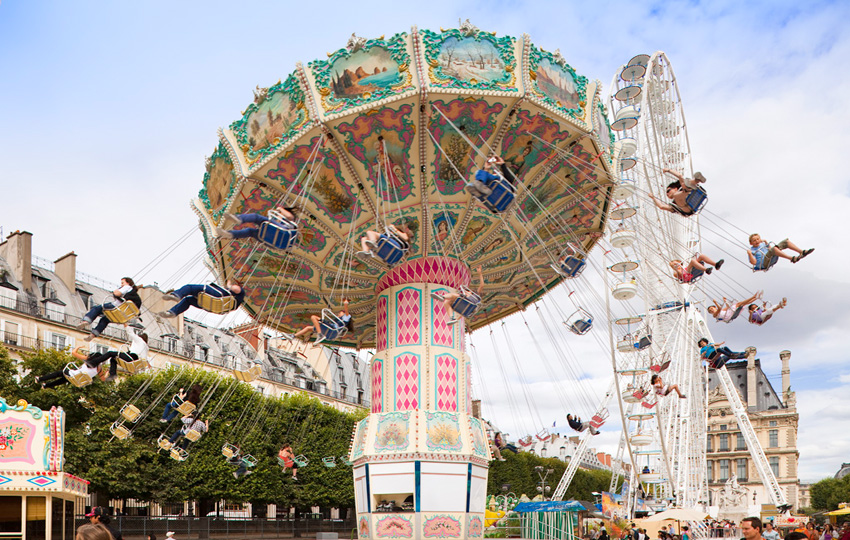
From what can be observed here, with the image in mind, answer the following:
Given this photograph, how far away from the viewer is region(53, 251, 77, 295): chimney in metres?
46.2

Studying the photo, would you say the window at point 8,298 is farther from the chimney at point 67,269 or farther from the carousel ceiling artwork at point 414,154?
the carousel ceiling artwork at point 414,154

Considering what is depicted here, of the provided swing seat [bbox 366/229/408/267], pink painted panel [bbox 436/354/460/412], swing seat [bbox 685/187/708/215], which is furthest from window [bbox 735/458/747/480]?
swing seat [bbox 366/229/408/267]

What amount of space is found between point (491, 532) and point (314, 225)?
901 inches

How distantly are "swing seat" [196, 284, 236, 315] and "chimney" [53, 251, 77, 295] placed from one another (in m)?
35.5

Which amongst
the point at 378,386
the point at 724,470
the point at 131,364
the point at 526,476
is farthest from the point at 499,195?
the point at 724,470

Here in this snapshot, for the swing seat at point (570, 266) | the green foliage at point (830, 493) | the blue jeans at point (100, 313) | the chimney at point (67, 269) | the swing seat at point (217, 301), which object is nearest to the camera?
the swing seat at point (217, 301)

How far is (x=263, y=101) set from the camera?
15.4 m

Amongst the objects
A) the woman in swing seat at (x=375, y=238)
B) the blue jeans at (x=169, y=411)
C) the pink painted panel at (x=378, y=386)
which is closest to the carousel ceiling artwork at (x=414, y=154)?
the woman in swing seat at (x=375, y=238)

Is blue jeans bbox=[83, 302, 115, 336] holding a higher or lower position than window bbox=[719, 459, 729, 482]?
higher

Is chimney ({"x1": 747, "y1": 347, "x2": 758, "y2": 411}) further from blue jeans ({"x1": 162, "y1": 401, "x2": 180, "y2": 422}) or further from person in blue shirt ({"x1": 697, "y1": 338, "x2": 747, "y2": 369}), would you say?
blue jeans ({"x1": 162, "y1": 401, "x2": 180, "y2": 422})

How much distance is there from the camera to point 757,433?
9306 cm

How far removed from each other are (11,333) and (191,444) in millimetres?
12454

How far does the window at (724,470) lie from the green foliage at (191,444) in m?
64.7

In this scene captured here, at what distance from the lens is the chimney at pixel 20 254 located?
4238 centimetres
